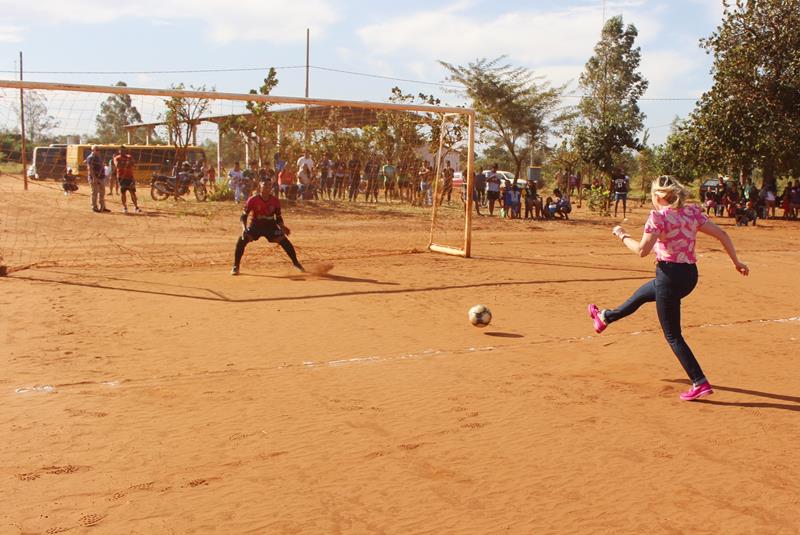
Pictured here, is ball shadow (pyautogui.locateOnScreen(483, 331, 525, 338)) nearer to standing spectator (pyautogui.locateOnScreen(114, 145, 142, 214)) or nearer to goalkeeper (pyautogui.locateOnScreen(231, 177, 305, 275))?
goalkeeper (pyautogui.locateOnScreen(231, 177, 305, 275))

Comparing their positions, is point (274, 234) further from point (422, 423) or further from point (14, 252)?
point (422, 423)

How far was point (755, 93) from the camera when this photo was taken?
1094 inches

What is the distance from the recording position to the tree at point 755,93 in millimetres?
26984

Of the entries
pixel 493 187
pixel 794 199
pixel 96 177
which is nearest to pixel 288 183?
pixel 96 177

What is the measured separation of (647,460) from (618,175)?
2418 centimetres

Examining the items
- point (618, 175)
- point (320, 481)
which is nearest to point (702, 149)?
point (618, 175)

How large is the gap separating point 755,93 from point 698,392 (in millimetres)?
24418

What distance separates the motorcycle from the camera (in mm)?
26875

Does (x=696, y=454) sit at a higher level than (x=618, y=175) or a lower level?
lower

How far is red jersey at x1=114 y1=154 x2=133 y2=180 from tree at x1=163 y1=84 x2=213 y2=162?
4.26 meters

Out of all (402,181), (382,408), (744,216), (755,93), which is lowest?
(382,408)

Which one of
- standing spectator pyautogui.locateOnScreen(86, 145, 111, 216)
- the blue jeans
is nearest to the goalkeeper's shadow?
the blue jeans

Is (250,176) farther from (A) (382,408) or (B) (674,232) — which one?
(B) (674,232)

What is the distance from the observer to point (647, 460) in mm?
5266
